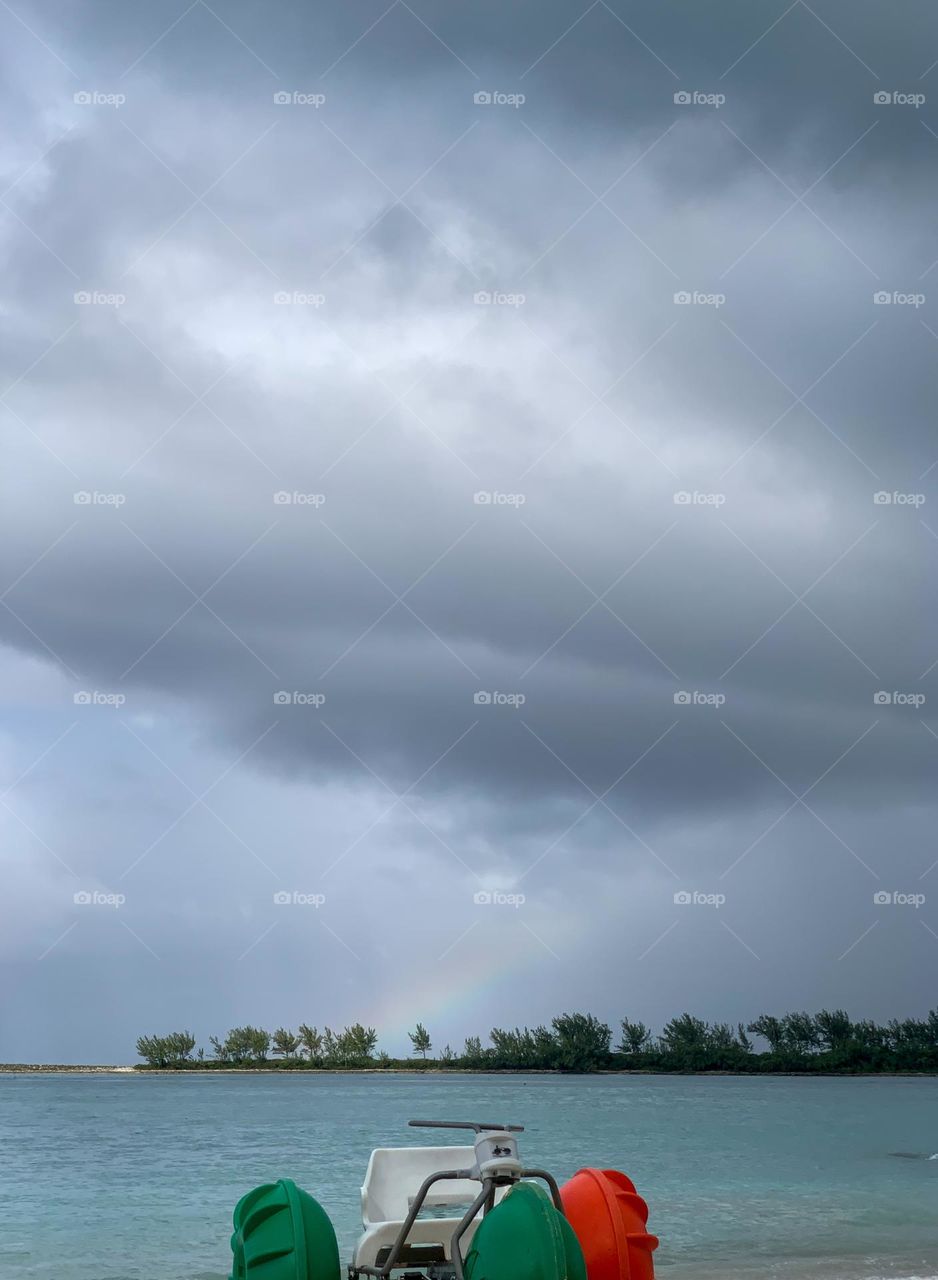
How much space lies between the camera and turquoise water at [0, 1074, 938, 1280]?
1538 cm

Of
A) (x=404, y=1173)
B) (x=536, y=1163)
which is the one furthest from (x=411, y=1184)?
(x=536, y=1163)

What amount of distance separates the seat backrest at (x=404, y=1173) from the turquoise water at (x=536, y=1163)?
7467 mm

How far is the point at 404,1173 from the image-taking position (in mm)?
6969

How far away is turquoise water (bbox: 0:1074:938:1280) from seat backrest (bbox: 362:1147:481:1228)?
294 inches

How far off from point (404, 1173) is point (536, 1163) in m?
23.5

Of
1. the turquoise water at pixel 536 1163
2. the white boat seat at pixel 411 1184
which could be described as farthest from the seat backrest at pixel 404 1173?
the turquoise water at pixel 536 1163

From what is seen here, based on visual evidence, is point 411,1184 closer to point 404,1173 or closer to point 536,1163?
point 404,1173

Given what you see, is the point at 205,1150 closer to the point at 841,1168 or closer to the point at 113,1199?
the point at 113,1199

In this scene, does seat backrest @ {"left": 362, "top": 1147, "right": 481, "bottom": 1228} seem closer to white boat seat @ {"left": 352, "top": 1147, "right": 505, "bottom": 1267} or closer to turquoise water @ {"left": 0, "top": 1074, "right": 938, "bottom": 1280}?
white boat seat @ {"left": 352, "top": 1147, "right": 505, "bottom": 1267}

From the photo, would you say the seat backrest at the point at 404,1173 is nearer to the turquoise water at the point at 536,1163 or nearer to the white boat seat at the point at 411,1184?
the white boat seat at the point at 411,1184

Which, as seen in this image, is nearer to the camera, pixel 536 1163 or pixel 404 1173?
pixel 404 1173

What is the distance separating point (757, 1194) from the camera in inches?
909

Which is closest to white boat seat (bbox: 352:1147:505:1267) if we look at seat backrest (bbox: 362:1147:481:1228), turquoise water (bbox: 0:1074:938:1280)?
seat backrest (bbox: 362:1147:481:1228)

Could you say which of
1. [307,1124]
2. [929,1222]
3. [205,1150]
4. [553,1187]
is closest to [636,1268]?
[553,1187]
